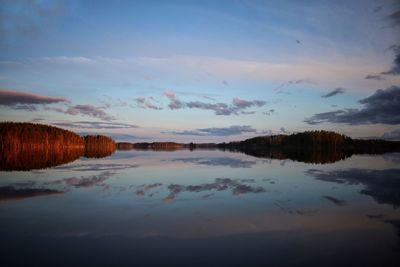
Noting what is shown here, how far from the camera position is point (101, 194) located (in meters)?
17.4

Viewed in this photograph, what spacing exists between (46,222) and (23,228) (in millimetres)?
961

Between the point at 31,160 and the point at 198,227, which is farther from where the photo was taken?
the point at 31,160

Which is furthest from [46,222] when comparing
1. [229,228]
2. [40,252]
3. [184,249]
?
[229,228]

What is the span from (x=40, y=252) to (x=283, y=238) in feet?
22.5

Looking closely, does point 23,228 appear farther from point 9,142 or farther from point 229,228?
point 9,142

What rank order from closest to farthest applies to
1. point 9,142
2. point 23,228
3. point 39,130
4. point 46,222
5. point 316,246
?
point 316,246 → point 23,228 → point 46,222 → point 9,142 → point 39,130

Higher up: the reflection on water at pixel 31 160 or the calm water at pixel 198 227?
the reflection on water at pixel 31 160

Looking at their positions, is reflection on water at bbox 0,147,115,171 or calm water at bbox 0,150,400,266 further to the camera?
reflection on water at bbox 0,147,115,171

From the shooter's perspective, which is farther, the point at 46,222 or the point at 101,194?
the point at 101,194

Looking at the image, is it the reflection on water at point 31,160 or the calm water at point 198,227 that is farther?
the reflection on water at point 31,160

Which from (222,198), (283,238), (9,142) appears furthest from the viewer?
(9,142)

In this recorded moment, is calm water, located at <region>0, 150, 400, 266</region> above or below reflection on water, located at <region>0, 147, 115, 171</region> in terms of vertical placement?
below

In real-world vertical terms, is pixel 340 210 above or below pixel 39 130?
below

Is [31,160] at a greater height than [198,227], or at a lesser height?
greater
